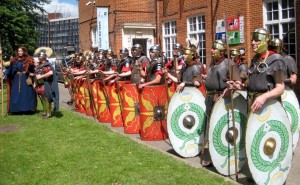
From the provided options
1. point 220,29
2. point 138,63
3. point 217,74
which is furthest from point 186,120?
point 220,29

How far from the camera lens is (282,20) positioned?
12.6m

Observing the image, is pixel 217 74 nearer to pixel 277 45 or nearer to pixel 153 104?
pixel 277 45

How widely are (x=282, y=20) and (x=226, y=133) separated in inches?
316

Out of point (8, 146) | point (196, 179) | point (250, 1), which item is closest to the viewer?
point (196, 179)

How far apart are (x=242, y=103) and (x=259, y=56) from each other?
701 millimetres

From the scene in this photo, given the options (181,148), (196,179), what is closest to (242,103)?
(196,179)

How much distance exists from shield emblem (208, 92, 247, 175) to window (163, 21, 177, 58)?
13.0 meters

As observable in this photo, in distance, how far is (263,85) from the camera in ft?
16.4

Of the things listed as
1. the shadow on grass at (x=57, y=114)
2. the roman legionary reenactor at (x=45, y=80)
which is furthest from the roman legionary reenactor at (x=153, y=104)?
the shadow on grass at (x=57, y=114)

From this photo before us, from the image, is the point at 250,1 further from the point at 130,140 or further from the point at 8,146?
the point at 8,146

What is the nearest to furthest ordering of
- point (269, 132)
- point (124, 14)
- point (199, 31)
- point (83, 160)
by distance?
point (269, 132)
point (83, 160)
point (199, 31)
point (124, 14)

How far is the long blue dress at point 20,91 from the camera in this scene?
12.1 meters

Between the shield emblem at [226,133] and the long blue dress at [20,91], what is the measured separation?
25.5ft

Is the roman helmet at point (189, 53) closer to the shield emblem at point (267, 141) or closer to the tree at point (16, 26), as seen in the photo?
the shield emblem at point (267, 141)
